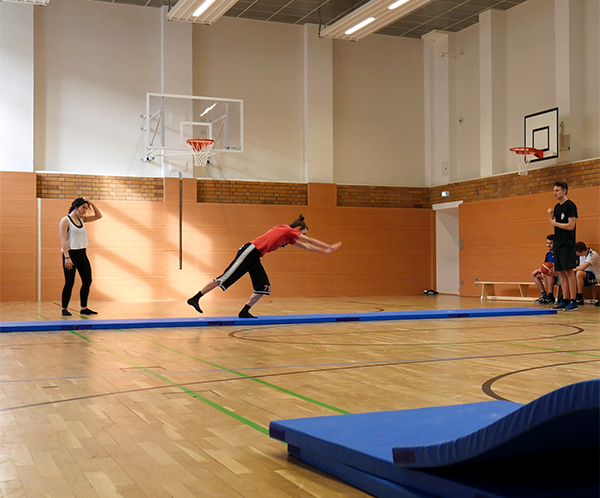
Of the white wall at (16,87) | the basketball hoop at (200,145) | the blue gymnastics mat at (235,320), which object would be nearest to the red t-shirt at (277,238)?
the blue gymnastics mat at (235,320)

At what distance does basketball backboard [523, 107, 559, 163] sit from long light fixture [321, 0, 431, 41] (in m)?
3.01

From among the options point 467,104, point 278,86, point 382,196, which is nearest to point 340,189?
point 382,196

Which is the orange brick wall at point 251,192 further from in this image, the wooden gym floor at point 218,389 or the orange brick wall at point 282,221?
the wooden gym floor at point 218,389

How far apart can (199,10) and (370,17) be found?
3.12 m

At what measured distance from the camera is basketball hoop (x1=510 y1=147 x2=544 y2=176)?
1275cm

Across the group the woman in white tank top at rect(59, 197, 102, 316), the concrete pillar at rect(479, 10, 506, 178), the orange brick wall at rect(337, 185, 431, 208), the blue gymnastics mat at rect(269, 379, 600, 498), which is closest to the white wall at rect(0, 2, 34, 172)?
the woman in white tank top at rect(59, 197, 102, 316)

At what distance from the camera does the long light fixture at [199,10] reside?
39.1ft

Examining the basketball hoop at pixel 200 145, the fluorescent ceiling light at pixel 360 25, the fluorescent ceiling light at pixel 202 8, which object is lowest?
the basketball hoop at pixel 200 145

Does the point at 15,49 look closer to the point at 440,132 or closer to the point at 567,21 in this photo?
the point at 440,132

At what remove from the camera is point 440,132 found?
632 inches

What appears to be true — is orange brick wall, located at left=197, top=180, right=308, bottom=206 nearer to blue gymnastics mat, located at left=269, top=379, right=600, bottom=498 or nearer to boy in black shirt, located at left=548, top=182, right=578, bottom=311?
boy in black shirt, located at left=548, top=182, right=578, bottom=311

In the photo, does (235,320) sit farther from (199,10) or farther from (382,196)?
(382,196)

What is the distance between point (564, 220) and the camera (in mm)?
9289

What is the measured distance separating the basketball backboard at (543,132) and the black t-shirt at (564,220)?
3.42 m
